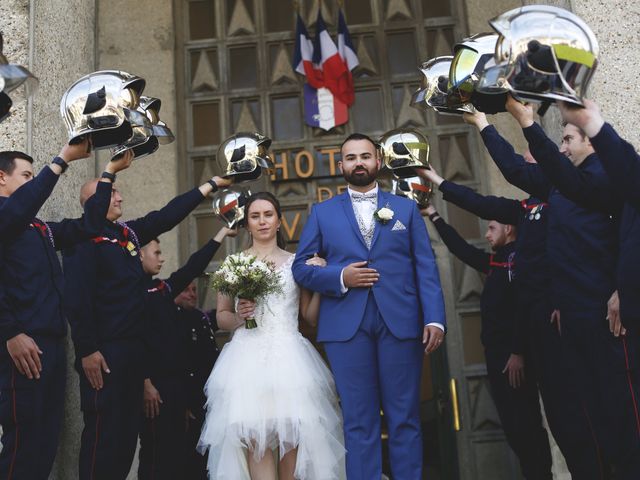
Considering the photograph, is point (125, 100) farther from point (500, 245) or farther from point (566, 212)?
point (500, 245)

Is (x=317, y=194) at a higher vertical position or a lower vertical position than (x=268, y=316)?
higher

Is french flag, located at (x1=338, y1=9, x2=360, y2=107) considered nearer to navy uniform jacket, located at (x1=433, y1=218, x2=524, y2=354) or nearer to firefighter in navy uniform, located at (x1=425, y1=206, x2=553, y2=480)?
firefighter in navy uniform, located at (x1=425, y1=206, x2=553, y2=480)

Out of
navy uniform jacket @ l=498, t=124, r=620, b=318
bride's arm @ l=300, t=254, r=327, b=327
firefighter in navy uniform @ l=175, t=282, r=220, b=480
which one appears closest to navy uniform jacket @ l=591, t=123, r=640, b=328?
navy uniform jacket @ l=498, t=124, r=620, b=318

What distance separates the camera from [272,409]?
531cm

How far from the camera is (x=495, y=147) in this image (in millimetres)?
5242

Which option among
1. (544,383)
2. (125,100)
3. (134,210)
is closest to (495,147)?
(544,383)

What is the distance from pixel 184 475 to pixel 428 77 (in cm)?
380

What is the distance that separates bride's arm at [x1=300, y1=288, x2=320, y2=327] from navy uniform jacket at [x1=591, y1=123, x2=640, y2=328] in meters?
2.12

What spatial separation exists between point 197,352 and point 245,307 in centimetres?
185

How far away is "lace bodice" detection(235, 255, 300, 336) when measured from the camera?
566cm

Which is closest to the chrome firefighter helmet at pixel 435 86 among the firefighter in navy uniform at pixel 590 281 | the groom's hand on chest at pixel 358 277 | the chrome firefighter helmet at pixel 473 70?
the chrome firefighter helmet at pixel 473 70

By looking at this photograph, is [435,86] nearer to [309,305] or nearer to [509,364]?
[309,305]

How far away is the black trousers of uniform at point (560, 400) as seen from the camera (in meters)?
5.30

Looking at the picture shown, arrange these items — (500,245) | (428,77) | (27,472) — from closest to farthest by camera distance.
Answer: (27,472), (428,77), (500,245)
